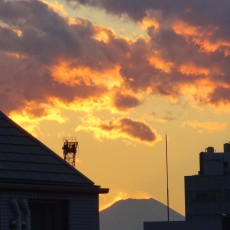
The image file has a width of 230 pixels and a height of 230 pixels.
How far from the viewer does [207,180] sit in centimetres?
18588

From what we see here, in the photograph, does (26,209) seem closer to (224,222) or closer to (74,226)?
(74,226)

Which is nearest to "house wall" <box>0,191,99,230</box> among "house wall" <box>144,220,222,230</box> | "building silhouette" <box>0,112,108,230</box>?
"building silhouette" <box>0,112,108,230</box>

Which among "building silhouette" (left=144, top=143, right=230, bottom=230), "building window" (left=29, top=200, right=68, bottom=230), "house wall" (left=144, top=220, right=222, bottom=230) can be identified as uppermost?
"building silhouette" (left=144, top=143, right=230, bottom=230)

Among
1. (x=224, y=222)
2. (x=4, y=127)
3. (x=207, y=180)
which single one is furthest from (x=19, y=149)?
(x=207, y=180)

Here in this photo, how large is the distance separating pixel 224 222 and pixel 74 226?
9686 cm

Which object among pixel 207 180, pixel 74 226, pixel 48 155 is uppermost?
pixel 207 180

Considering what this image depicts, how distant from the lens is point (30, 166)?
150ft

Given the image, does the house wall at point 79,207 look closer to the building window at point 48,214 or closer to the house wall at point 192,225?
the building window at point 48,214

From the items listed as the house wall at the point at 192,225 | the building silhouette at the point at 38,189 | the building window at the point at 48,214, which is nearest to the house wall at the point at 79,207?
the building silhouette at the point at 38,189

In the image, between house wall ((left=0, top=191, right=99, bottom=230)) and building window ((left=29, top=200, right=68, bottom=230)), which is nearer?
house wall ((left=0, top=191, right=99, bottom=230))

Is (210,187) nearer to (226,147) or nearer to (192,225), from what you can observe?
(226,147)

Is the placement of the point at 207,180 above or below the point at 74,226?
above

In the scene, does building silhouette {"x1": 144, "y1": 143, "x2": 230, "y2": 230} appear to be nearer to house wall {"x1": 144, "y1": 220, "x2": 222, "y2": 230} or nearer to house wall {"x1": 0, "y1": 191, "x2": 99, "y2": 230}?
house wall {"x1": 144, "y1": 220, "x2": 222, "y2": 230}

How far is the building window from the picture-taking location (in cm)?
4541
